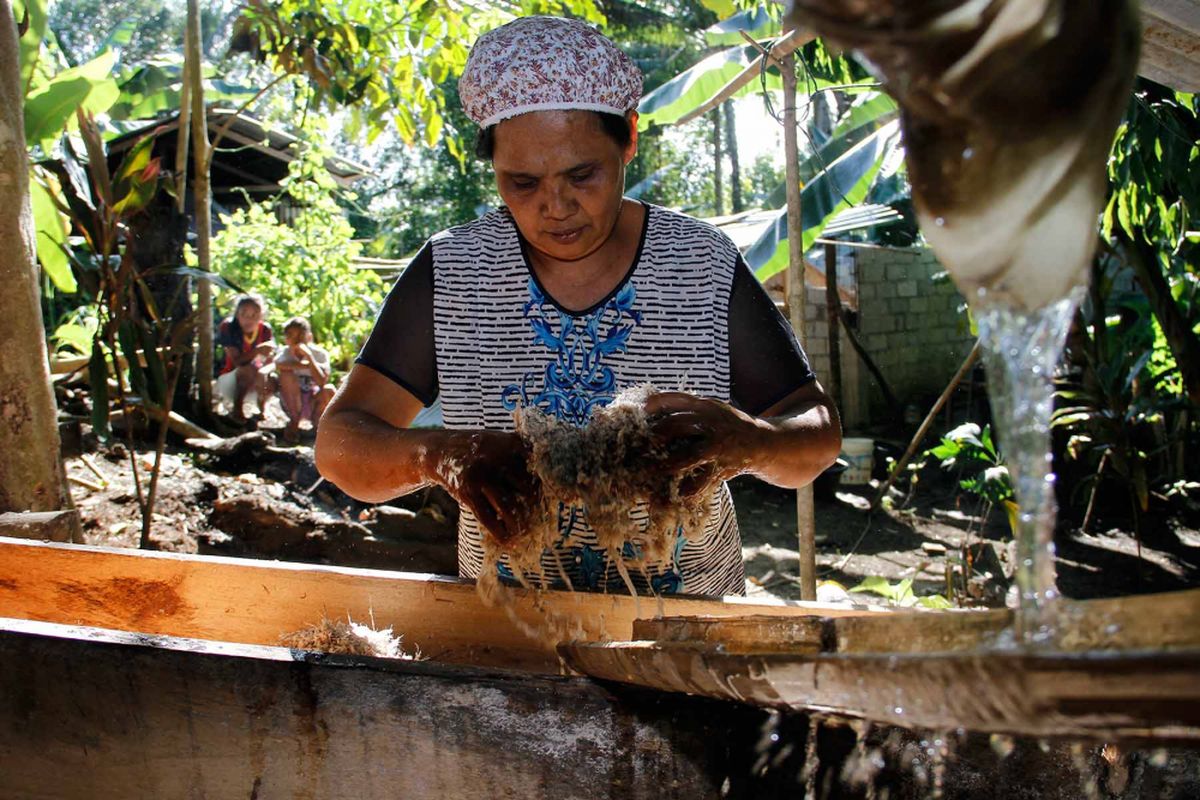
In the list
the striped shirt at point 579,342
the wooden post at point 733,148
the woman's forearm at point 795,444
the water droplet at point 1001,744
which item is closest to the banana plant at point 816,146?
the striped shirt at point 579,342

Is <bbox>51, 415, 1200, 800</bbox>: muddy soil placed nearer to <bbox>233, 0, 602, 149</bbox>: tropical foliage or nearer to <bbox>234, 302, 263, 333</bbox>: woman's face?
<bbox>234, 302, 263, 333</bbox>: woman's face

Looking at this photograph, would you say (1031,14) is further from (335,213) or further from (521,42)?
(335,213)

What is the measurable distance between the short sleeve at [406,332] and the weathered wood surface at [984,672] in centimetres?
101

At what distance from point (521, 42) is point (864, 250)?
11.2 meters

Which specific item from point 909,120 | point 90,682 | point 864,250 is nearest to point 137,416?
point 90,682

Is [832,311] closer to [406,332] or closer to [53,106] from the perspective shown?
[53,106]

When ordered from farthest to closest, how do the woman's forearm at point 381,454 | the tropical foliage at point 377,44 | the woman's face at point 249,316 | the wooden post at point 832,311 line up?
the wooden post at point 832,311
the woman's face at point 249,316
the tropical foliage at point 377,44
the woman's forearm at point 381,454

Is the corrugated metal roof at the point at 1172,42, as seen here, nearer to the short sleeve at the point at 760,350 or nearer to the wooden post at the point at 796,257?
the short sleeve at the point at 760,350

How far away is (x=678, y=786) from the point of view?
1354 mm

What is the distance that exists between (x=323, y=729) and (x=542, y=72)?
1.18m

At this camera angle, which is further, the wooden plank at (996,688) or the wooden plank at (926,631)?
the wooden plank at (926,631)

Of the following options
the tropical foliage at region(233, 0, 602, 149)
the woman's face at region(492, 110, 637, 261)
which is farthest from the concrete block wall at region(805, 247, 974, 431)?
the woman's face at region(492, 110, 637, 261)

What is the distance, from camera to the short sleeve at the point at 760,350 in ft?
6.81

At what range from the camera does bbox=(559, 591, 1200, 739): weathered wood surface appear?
83 cm
